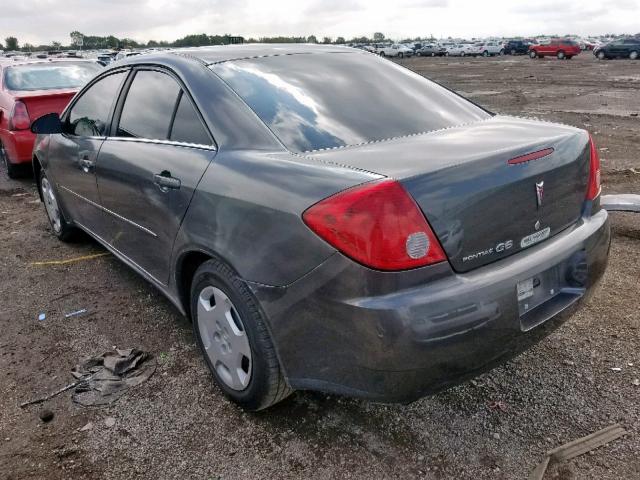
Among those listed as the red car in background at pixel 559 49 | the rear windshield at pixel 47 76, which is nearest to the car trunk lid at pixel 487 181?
the rear windshield at pixel 47 76

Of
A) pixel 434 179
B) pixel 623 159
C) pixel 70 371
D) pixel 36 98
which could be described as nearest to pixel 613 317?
pixel 434 179

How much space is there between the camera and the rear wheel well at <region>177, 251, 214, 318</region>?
2730 millimetres

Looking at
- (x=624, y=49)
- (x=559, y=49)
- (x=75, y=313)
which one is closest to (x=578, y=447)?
(x=75, y=313)

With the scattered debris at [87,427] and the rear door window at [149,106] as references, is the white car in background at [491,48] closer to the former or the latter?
the rear door window at [149,106]

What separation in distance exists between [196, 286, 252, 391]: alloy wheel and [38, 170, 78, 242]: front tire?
266cm

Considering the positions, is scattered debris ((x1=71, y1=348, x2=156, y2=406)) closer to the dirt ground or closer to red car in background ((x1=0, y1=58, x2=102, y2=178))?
the dirt ground

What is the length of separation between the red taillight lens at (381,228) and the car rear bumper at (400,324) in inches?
1.7

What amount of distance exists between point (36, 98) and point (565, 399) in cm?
728

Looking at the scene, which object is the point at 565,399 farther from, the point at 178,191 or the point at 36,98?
the point at 36,98

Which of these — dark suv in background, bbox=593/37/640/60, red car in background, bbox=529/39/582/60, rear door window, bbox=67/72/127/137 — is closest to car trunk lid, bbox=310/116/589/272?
rear door window, bbox=67/72/127/137

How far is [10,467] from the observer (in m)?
2.38

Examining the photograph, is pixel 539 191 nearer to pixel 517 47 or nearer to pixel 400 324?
pixel 400 324

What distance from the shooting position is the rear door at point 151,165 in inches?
107

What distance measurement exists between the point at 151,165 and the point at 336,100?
1067 mm
